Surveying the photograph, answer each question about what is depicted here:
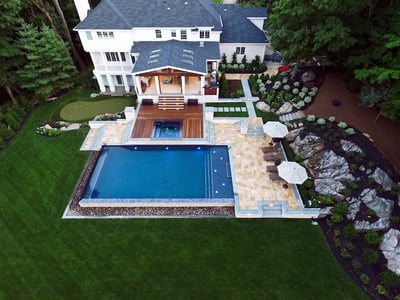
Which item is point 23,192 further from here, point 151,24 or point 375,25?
point 375,25

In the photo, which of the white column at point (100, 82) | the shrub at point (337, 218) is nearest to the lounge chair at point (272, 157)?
the shrub at point (337, 218)

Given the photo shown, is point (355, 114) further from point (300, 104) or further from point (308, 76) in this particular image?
point (308, 76)

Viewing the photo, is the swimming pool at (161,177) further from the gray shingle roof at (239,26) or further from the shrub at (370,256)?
Result: the gray shingle roof at (239,26)

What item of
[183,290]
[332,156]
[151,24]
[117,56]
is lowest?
[183,290]

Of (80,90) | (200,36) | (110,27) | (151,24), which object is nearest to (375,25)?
(200,36)

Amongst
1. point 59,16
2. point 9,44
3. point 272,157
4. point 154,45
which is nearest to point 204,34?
point 154,45

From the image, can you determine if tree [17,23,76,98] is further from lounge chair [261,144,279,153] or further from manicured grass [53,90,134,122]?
lounge chair [261,144,279,153]

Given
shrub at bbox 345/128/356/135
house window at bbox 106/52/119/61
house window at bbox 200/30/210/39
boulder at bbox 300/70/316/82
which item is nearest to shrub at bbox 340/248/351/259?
shrub at bbox 345/128/356/135
